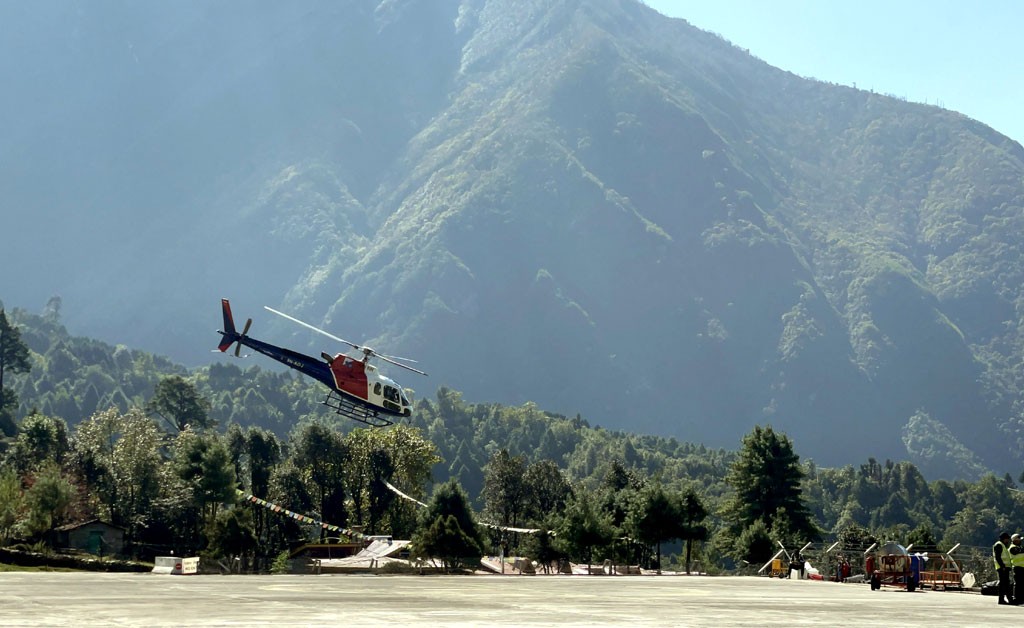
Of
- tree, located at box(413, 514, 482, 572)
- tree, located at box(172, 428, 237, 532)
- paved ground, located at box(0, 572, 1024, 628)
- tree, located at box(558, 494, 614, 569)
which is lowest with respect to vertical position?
paved ground, located at box(0, 572, 1024, 628)

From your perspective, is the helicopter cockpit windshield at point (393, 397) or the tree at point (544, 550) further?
the tree at point (544, 550)

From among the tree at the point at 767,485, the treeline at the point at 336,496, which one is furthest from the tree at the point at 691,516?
the tree at the point at 767,485

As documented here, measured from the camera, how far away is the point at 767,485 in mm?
139000

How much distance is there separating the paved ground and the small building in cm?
9317

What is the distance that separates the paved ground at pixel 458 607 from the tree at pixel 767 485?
300 feet

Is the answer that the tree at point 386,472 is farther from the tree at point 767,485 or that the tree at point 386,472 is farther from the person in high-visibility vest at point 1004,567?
the person in high-visibility vest at point 1004,567

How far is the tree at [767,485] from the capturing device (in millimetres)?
137500

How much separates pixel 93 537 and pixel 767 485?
7160cm

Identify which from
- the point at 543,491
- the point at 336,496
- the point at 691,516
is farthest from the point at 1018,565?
the point at 543,491

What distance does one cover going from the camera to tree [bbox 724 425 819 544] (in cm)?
13750

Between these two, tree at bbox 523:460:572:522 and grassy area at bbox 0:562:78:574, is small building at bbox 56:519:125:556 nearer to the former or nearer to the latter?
grassy area at bbox 0:562:78:574

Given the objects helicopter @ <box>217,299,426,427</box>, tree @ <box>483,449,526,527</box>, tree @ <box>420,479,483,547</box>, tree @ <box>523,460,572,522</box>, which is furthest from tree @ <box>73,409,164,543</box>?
helicopter @ <box>217,299,426,427</box>

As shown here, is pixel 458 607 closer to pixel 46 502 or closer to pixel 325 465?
pixel 46 502

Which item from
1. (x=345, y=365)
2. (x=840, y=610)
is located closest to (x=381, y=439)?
(x=345, y=365)
